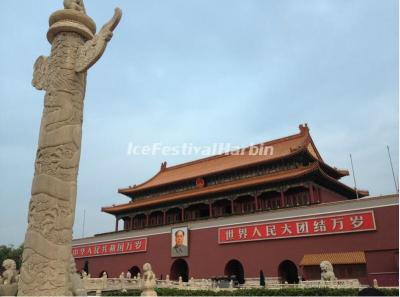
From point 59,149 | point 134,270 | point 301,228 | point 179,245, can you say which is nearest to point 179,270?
point 179,245

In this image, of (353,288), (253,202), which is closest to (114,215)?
(253,202)

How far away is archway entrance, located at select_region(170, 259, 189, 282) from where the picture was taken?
69.2 feet

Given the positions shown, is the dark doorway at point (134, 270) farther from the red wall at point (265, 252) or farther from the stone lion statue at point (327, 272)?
the stone lion statue at point (327, 272)

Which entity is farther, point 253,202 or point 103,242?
point 103,242

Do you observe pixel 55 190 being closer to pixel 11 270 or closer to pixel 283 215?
pixel 11 270

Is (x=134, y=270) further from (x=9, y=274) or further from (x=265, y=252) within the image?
(x=9, y=274)

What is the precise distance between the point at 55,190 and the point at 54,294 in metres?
1.42

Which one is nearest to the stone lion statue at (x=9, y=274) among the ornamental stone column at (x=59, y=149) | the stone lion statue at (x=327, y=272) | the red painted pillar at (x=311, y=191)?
the ornamental stone column at (x=59, y=149)

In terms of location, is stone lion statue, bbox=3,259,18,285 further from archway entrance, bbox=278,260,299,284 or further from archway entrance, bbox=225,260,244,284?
archway entrance, bbox=225,260,244,284

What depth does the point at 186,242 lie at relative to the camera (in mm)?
20703

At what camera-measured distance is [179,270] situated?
856 inches

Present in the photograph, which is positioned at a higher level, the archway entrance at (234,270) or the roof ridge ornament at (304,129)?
the roof ridge ornament at (304,129)

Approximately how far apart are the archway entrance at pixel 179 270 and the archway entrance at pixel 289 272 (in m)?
6.25

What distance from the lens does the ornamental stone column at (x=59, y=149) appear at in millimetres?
4996
